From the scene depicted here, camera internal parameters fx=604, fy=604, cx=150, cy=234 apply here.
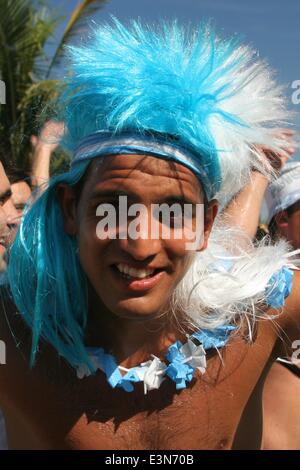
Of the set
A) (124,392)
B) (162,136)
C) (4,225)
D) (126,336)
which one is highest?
(162,136)

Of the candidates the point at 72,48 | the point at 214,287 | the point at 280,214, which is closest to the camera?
the point at 72,48

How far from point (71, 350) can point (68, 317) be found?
0.32ft

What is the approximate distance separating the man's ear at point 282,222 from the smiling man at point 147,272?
38.0 inches

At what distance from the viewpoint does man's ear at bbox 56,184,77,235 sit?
5.64 ft

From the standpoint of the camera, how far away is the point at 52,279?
5.88ft

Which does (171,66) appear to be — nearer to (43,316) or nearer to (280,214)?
(43,316)

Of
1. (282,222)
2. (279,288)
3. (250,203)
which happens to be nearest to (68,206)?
(279,288)

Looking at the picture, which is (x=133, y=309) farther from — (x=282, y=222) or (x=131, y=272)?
(x=282, y=222)

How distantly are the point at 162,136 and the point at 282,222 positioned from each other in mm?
1552

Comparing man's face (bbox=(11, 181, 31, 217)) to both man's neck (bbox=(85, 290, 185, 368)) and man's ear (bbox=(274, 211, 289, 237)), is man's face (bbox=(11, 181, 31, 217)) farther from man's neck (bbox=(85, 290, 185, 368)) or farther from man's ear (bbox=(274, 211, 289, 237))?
man's neck (bbox=(85, 290, 185, 368))

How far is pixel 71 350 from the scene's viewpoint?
1787 mm

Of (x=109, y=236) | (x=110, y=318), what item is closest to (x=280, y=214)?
(x=110, y=318)

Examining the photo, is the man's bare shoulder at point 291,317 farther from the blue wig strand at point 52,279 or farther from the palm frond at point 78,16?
the palm frond at point 78,16

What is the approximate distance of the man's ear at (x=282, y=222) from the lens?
2.96 meters
